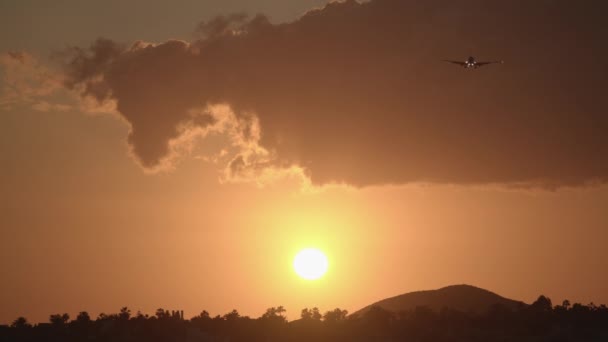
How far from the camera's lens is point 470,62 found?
165250mm
